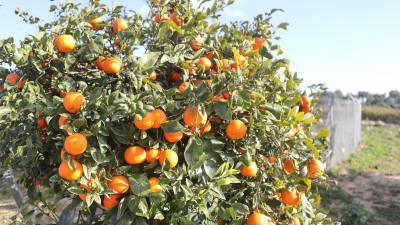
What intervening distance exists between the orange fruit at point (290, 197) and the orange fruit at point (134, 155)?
0.74 m

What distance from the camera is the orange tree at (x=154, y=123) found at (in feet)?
5.32

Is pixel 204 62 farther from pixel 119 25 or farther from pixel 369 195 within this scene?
pixel 369 195

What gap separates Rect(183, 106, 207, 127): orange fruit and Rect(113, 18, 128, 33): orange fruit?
0.61 metres

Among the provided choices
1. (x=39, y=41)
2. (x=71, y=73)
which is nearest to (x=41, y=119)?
(x=71, y=73)

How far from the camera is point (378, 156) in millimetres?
13031

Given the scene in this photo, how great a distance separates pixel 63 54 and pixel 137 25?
1.25ft

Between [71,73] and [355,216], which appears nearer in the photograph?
[71,73]

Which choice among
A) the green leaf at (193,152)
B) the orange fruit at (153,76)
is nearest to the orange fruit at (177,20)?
the orange fruit at (153,76)

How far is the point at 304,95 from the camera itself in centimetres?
241

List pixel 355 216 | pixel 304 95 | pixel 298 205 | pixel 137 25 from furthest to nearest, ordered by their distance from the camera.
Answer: pixel 355 216, pixel 304 95, pixel 298 205, pixel 137 25

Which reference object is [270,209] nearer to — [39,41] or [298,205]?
[298,205]

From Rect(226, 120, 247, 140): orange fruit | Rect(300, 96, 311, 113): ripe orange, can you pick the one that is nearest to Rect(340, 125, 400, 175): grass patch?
Rect(300, 96, 311, 113): ripe orange

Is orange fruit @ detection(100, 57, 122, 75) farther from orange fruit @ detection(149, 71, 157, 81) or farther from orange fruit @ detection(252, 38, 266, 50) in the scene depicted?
orange fruit @ detection(252, 38, 266, 50)

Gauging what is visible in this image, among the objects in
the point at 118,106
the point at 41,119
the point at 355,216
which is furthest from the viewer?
the point at 355,216
